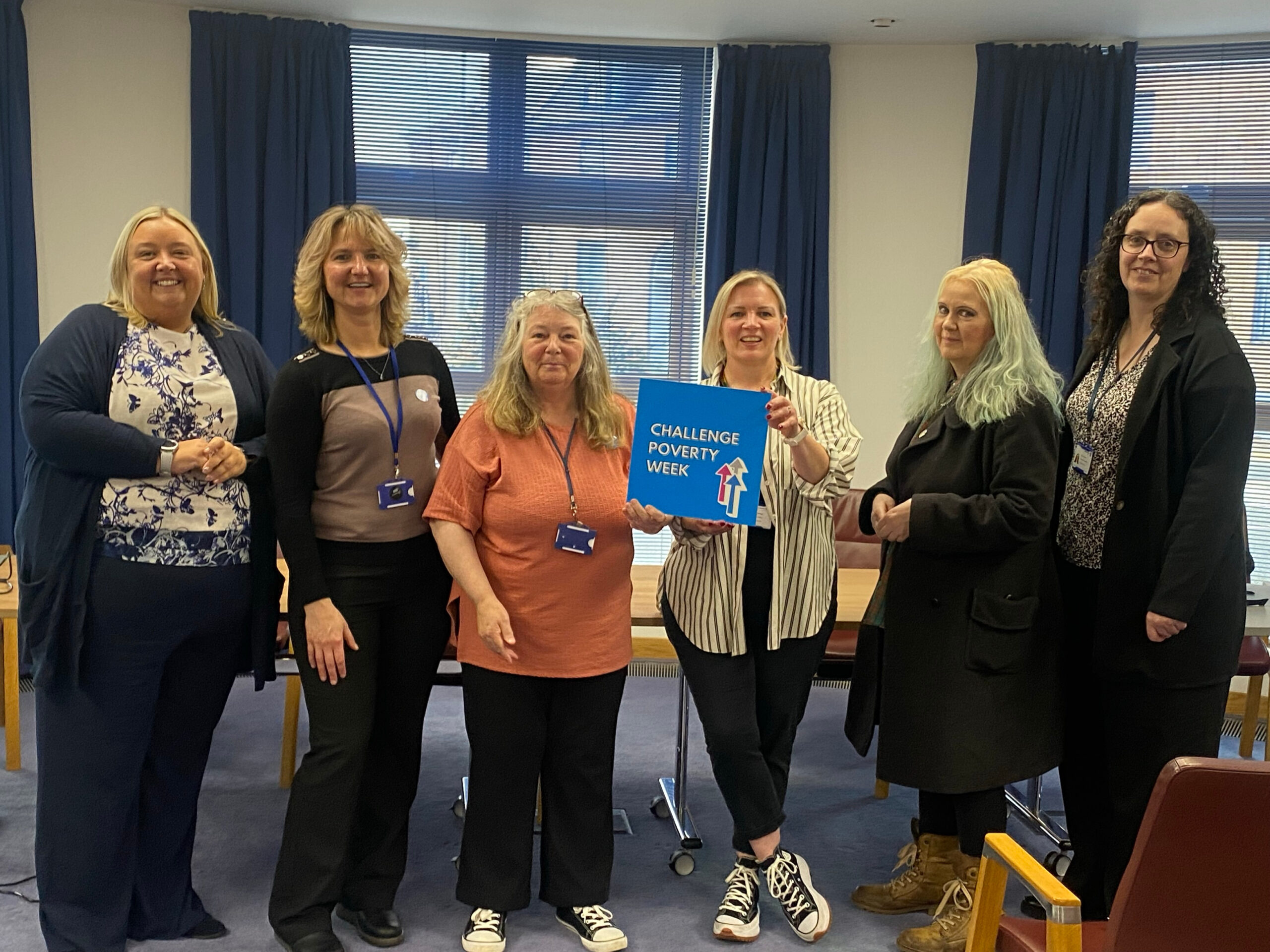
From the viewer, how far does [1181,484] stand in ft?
7.48

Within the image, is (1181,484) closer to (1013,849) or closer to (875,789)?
(1013,849)

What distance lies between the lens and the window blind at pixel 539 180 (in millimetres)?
5062

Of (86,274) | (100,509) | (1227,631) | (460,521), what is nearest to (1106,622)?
(1227,631)

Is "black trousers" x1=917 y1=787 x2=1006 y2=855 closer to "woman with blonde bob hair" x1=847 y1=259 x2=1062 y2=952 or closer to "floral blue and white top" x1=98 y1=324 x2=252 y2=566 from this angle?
"woman with blonde bob hair" x1=847 y1=259 x2=1062 y2=952

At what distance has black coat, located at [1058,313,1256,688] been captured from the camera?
7.26 feet

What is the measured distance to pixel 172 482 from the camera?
2246 mm

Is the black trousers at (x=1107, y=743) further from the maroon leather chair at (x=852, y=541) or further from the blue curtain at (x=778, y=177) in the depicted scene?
the blue curtain at (x=778, y=177)

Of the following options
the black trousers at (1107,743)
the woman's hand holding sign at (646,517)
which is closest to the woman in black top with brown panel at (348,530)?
the woman's hand holding sign at (646,517)

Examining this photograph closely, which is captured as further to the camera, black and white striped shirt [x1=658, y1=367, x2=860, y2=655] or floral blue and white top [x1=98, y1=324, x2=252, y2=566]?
black and white striped shirt [x1=658, y1=367, x2=860, y2=655]

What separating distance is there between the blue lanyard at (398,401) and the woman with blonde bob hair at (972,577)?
1149 mm

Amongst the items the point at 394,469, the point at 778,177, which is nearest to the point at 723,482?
the point at 394,469

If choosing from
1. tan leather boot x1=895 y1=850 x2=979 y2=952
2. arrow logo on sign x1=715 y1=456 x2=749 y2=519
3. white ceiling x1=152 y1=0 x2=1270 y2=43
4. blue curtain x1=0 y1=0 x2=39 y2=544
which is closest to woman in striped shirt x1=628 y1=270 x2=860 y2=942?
arrow logo on sign x1=715 y1=456 x2=749 y2=519

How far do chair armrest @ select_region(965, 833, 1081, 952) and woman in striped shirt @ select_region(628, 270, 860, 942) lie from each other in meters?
0.81

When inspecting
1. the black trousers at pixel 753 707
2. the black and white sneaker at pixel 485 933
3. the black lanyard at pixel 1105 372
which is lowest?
the black and white sneaker at pixel 485 933
